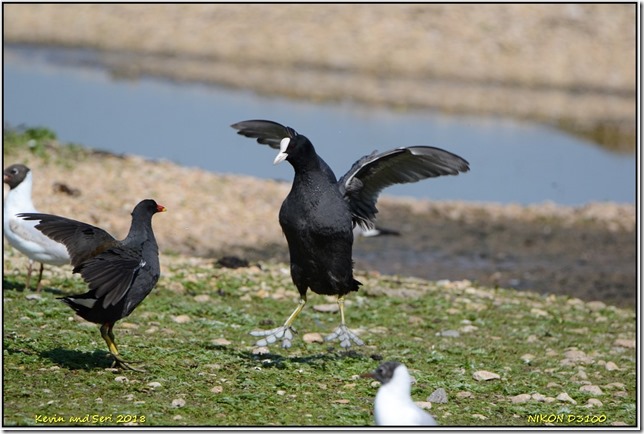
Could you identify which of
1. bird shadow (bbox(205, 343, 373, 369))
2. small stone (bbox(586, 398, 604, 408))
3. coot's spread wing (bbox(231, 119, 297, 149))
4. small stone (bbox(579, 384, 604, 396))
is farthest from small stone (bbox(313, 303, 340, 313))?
small stone (bbox(586, 398, 604, 408))

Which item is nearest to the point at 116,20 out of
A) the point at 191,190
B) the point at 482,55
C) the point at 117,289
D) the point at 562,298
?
the point at 482,55

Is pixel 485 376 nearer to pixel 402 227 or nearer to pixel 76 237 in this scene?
pixel 76 237

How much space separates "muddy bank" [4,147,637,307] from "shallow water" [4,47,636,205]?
1763 mm

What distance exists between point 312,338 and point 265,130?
80.6 inches

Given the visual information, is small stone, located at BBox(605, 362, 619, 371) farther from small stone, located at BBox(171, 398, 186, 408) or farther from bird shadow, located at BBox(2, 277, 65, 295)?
bird shadow, located at BBox(2, 277, 65, 295)

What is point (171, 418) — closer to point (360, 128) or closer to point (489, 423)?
point (489, 423)

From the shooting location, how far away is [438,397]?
27.2 feet

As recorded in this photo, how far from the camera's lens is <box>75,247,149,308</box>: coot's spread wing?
7863mm

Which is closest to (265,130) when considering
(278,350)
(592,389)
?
(278,350)

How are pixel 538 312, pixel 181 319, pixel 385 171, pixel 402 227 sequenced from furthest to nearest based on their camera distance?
pixel 402 227 < pixel 538 312 < pixel 181 319 < pixel 385 171

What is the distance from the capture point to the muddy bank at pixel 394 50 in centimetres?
3033

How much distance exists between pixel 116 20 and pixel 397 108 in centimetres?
1245

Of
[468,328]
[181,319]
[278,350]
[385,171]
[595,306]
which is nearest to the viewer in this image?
[278,350]

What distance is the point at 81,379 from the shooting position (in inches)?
311
